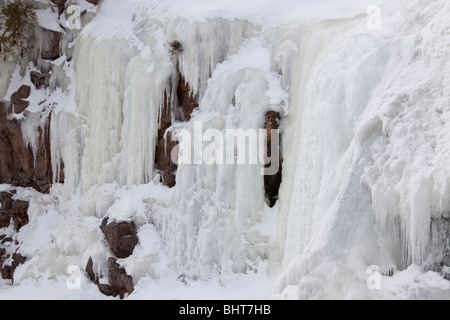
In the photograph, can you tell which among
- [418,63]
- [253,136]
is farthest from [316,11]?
[418,63]

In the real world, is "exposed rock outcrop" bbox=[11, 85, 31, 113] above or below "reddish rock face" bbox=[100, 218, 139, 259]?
above

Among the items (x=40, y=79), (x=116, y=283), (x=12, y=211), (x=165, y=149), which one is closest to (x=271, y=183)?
(x=165, y=149)

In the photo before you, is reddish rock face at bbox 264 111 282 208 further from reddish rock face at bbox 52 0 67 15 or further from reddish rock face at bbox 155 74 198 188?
reddish rock face at bbox 52 0 67 15

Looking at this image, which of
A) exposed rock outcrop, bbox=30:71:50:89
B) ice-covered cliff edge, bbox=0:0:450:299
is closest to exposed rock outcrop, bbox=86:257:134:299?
ice-covered cliff edge, bbox=0:0:450:299

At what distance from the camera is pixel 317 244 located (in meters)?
4.89

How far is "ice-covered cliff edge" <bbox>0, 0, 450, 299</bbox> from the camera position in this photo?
4.56 meters

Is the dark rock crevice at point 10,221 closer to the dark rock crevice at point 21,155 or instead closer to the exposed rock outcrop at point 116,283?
the dark rock crevice at point 21,155

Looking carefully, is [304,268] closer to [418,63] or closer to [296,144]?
[418,63]

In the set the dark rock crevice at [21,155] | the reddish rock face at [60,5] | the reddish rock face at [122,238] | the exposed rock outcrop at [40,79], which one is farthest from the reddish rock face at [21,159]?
the reddish rock face at [122,238]

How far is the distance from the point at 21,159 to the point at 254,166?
6971 millimetres

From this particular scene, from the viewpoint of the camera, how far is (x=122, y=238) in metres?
9.42

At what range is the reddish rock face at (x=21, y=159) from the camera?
12.3m

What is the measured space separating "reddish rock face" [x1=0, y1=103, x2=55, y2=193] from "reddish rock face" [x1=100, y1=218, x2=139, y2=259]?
3.44m
